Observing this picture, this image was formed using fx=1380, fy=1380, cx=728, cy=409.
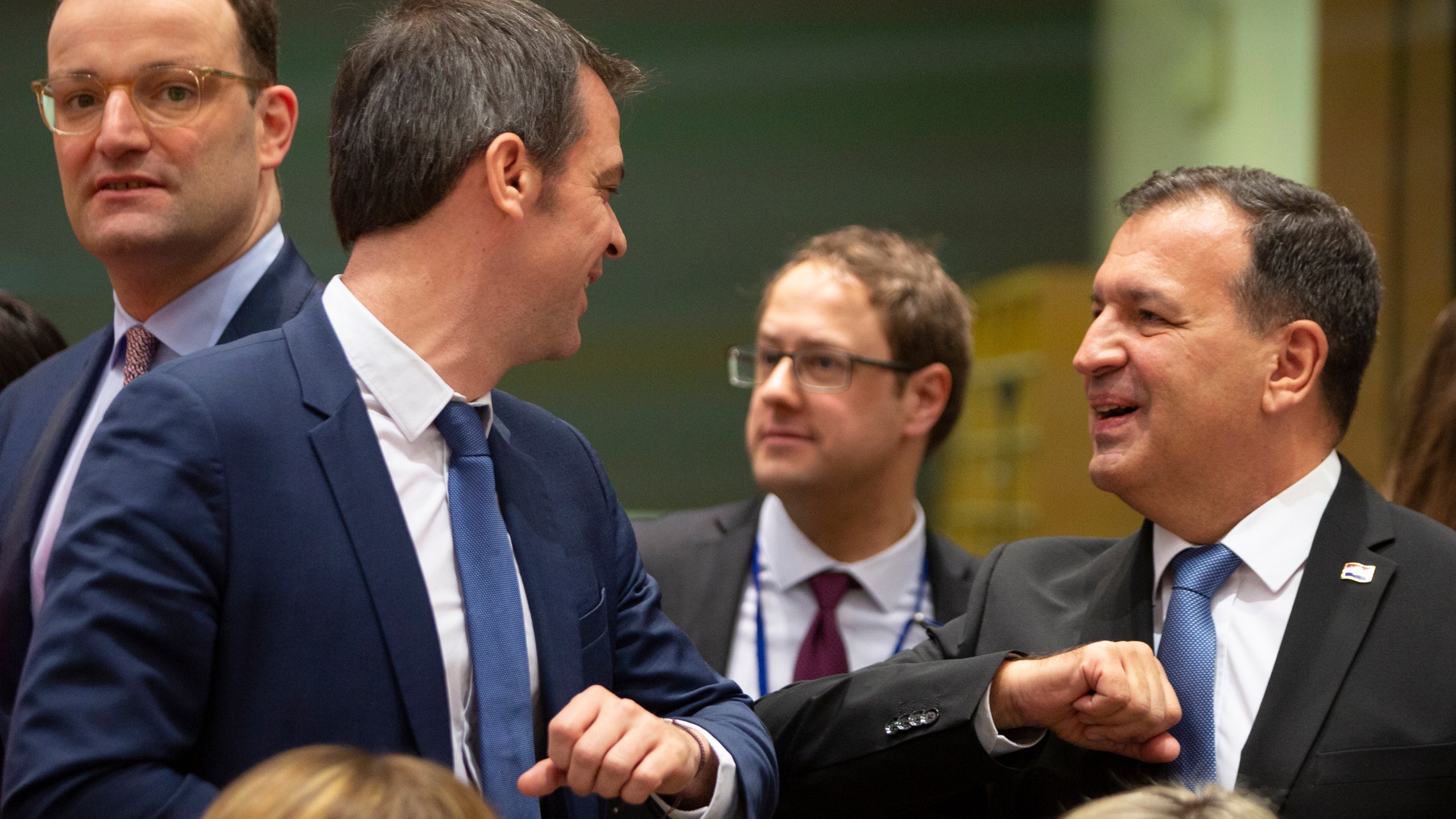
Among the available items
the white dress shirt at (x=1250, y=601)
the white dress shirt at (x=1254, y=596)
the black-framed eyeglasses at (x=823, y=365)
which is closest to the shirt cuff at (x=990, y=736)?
the white dress shirt at (x=1250, y=601)

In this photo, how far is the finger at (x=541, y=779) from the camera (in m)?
1.50

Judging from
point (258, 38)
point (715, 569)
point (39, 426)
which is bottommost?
point (715, 569)

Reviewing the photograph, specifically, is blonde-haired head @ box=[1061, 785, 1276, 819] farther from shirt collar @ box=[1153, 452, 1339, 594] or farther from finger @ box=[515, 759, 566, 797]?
shirt collar @ box=[1153, 452, 1339, 594]

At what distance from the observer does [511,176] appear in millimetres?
1741

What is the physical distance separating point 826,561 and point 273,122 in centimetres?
152

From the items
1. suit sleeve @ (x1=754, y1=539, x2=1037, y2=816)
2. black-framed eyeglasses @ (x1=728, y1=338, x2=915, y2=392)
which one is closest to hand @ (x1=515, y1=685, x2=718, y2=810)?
suit sleeve @ (x1=754, y1=539, x2=1037, y2=816)

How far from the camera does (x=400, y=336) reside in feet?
5.59

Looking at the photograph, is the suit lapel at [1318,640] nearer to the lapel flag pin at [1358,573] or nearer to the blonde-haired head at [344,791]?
the lapel flag pin at [1358,573]

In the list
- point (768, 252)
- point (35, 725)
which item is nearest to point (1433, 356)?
point (35, 725)

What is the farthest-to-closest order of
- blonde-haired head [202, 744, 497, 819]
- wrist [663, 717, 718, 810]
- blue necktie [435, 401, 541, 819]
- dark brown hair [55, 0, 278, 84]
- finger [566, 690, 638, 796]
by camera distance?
1. dark brown hair [55, 0, 278, 84]
2. wrist [663, 717, 718, 810]
3. blue necktie [435, 401, 541, 819]
4. finger [566, 690, 638, 796]
5. blonde-haired head [202, 744, 497, 819]

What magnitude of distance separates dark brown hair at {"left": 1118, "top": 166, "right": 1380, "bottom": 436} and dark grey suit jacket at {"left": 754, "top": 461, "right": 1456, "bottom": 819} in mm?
196

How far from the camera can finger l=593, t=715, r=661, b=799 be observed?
150cm

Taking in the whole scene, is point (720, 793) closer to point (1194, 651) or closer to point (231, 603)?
point (231, 603)

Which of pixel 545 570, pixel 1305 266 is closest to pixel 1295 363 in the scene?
pixel 1305 266
